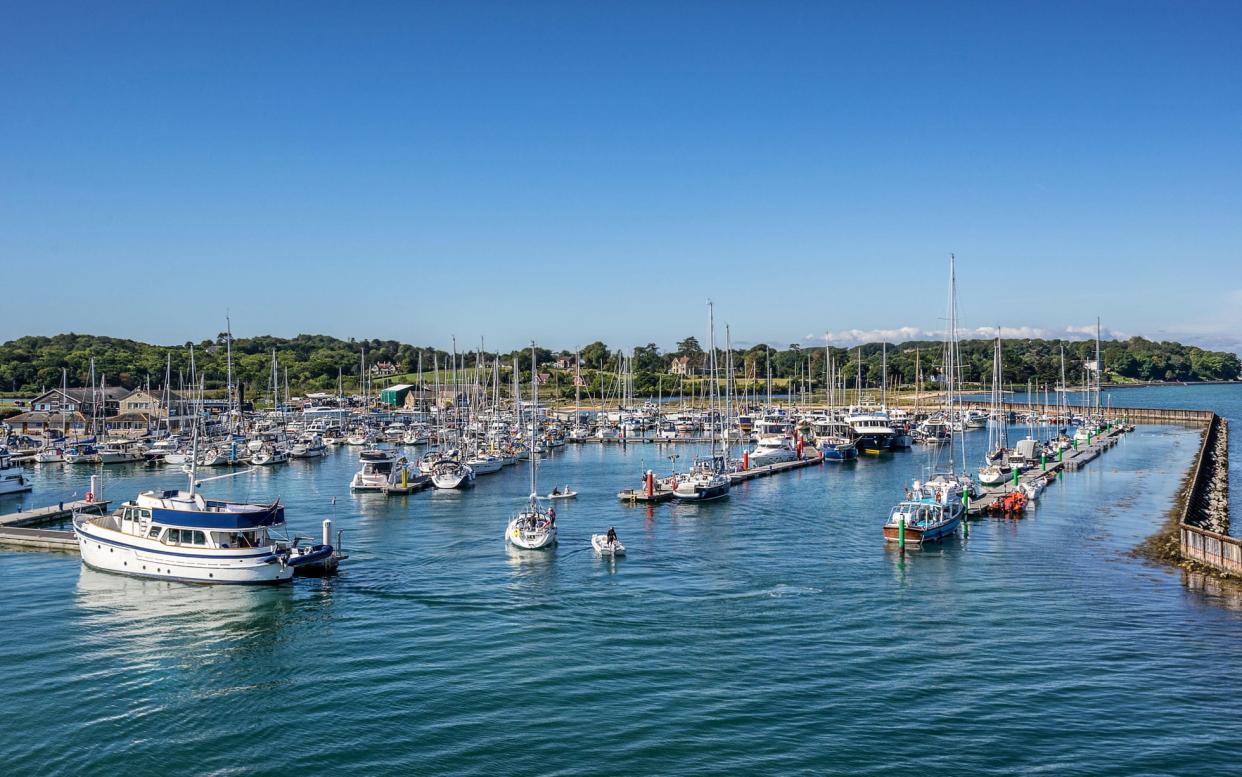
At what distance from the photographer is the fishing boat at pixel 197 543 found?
149ft

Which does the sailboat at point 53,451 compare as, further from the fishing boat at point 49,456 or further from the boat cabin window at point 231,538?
the boat cabin window at point 231,538

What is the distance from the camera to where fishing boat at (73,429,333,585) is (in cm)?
4528

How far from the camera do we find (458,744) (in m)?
28.0

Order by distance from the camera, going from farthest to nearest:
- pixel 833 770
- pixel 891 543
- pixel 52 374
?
pixel 52 374 → pixel 891 543 → pixel 833 770

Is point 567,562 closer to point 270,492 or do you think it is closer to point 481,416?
point 270,492

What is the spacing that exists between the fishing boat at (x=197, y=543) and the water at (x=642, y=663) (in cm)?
117

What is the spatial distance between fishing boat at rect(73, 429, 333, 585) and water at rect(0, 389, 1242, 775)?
→ 1.17m

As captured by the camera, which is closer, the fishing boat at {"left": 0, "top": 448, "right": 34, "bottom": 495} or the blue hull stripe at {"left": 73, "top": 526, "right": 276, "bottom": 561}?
the blue hull stripe at {"left": 73, "top": 526, "right": 276, "bottom": 561}

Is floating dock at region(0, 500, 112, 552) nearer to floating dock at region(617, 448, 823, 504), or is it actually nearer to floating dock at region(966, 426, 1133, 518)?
floating dock at region(617, 448, 823, 504)

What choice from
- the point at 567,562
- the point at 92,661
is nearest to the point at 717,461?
the point at 567,562

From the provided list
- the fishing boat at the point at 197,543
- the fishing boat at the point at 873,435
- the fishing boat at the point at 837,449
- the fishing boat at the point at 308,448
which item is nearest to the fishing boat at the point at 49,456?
the fishing boat at the point at 308,448

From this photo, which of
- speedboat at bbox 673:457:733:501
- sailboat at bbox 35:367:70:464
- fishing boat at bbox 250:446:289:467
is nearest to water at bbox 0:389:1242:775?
speedboat at bbox 673:457:733:501

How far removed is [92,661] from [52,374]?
186231mm

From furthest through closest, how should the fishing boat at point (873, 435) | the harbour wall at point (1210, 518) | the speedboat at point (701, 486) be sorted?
the fishing boat at point (873, 435), the speedboat at point (701, 486), the harbour wall at point (1210, 518)
